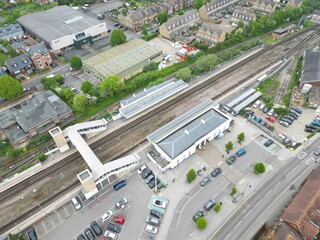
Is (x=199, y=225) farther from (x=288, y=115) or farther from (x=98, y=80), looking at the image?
(x=98, y=80)

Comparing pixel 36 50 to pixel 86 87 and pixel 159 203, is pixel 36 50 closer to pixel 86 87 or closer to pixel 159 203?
pixel 86 87

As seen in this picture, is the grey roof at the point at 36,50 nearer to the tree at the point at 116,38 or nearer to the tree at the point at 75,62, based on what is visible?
the tree at the point at 75,62

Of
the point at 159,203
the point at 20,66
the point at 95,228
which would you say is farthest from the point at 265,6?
the point at 95,228

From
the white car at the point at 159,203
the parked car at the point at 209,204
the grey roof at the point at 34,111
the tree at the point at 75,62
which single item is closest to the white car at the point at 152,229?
the white car at the point at 159,203

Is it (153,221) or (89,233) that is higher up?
(153,221)

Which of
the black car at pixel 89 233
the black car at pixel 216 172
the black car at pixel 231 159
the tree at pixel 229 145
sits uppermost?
the tree at pixel 229 145

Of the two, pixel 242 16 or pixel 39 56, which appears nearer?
pixel 39 56

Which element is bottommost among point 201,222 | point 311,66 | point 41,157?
point 201,222

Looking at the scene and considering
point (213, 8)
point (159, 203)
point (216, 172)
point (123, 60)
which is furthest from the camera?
point (213, 8)
